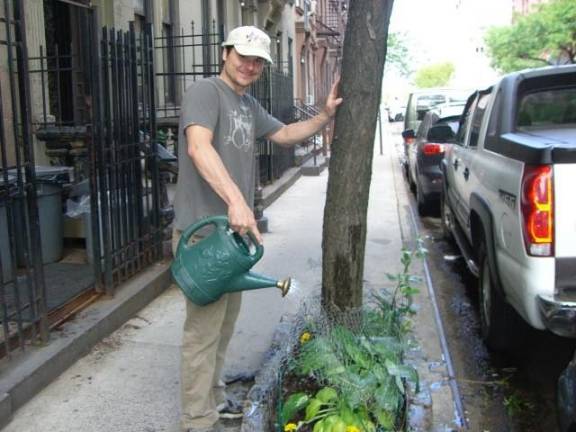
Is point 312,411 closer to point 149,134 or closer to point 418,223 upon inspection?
point 149,134

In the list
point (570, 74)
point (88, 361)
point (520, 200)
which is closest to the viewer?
point (520, 200)

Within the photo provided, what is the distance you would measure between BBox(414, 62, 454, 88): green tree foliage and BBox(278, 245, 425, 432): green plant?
322 ft

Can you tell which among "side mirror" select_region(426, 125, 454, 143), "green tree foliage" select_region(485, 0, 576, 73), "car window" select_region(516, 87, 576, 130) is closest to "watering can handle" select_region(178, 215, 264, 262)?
"car window" select_region(516, 87, 576, 130)

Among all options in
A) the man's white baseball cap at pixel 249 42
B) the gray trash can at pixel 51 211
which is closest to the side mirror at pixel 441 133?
the gray trash can at pixel 51 211

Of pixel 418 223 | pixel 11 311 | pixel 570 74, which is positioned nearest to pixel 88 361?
pixel 11 311

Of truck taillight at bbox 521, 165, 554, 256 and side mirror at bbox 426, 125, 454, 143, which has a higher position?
side mirror at bbox 426, 125, 454, 143

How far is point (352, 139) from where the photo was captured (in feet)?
11.2

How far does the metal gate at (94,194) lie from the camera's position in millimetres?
3883

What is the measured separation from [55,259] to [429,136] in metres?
3.79

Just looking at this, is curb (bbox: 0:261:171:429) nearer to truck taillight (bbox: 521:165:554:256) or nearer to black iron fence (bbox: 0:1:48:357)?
black iron fence (bbox: 0:1:48:357)

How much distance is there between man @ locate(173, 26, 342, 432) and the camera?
9.89 ft

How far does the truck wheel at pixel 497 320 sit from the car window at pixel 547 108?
3.34 feet

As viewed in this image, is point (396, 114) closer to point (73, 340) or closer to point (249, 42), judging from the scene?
point (73, 340)

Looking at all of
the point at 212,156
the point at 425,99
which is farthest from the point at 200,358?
the point at 425,99
